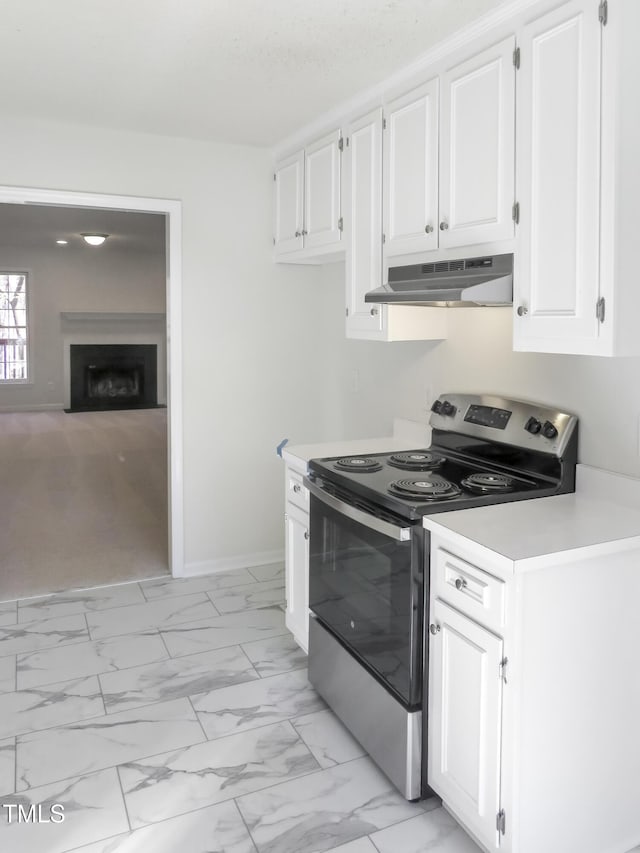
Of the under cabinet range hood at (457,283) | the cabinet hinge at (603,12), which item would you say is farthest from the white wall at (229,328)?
the cabinet hinge at (603,12)

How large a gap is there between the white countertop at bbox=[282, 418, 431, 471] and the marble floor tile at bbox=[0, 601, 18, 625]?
1651 millimetres

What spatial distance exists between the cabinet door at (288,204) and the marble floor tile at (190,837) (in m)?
2.65

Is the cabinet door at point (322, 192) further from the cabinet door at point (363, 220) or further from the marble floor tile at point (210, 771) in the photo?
the marble floor tile at point (210, 771)

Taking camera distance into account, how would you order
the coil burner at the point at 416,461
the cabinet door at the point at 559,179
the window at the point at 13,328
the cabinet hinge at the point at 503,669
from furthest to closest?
the window at the point at 13,328
the coil burner at the point at 416,461
the cabinet door at the point at 559,179
the cabinet hinge at the point at 503,669

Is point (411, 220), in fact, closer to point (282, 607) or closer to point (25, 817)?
point (282, 607)

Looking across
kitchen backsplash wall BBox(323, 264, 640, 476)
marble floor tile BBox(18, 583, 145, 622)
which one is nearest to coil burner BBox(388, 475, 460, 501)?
kitchen backsplash wall BBox(323, 264, 640, 476)

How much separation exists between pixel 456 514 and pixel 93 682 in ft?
5.71

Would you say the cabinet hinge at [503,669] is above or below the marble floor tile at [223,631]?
above

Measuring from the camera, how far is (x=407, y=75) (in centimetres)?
270

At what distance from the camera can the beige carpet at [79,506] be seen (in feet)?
13.8

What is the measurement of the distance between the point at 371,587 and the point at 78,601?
82.3 inches

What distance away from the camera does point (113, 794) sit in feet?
7.16

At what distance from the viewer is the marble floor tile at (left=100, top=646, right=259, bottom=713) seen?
276cm

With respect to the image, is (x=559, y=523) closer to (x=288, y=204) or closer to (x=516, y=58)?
(x=516, y=58)
